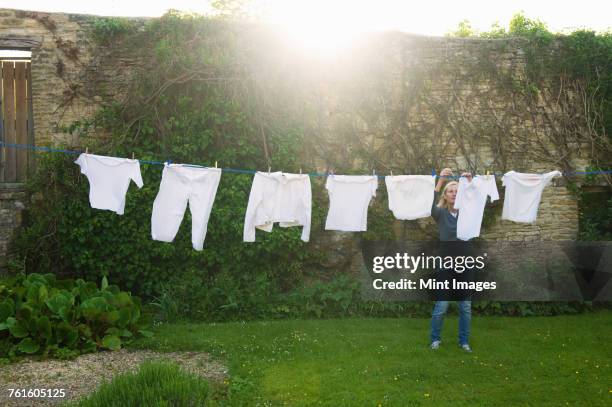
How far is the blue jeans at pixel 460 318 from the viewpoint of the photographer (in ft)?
20.5

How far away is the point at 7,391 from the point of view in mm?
5258

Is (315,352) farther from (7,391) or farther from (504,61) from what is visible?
(504,61)

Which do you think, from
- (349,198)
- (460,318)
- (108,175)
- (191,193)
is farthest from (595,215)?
(108,175)

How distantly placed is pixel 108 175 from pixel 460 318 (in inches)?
185

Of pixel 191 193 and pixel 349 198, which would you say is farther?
pixel 349 198

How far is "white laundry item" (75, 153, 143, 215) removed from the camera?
7.19 metres

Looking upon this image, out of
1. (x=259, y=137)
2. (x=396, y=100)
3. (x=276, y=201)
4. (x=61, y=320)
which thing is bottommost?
(x=61, y=320)

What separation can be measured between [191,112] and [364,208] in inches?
134

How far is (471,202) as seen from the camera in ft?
23.2

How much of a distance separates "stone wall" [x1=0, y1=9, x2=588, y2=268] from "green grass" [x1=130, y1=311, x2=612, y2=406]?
7.61 feet

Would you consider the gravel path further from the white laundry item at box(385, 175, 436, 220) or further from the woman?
the white laundry item at box(385, 175, 436, 220)

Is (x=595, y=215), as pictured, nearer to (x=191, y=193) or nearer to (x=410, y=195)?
(x=410, y=195)

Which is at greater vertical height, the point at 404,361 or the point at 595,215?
the point at 595,215

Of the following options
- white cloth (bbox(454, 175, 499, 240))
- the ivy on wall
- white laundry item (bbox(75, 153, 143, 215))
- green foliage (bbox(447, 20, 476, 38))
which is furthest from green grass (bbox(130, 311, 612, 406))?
green foliage (bbox(447, 20, 476, 38))
